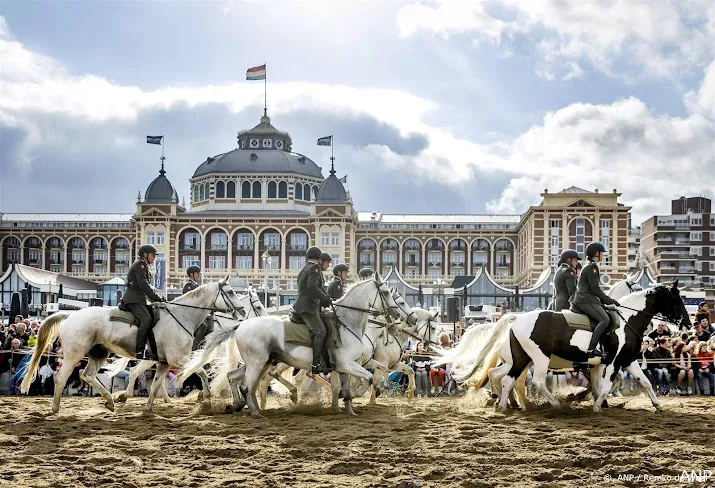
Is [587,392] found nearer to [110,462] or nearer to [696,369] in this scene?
[696,369]

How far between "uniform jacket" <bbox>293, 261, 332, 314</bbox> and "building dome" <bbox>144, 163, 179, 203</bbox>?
3836 inches

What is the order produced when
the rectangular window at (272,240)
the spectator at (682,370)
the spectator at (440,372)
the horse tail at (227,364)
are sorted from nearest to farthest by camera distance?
the horse tail at (227,364)
the spectator at (682,370)
the spectator at (440,372)
the rectangular window at (272,240)

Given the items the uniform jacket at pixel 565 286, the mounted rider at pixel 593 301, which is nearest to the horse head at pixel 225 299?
the uniform jacket at pixel 565 286

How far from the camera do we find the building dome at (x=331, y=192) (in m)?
112

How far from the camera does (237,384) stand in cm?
1672

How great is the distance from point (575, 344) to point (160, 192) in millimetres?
99073

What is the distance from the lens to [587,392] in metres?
18.2

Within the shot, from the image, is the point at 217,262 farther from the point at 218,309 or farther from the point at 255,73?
the point at 218,309

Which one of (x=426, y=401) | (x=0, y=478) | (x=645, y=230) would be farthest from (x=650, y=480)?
(x=645, y=230)

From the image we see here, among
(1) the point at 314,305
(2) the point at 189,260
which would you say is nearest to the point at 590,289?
(1) the point at 314,305

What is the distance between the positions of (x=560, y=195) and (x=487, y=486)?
9685cm

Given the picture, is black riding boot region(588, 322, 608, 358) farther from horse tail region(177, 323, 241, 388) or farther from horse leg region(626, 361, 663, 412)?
horse tail region(177, 323, 241, 388)

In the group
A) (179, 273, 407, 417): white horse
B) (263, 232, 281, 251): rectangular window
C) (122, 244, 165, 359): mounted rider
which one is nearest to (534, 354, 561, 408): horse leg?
(179, 273, 407, 417): white horse

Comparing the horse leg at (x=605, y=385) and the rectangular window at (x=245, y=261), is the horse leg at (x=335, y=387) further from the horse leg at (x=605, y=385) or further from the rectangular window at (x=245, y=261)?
the rectangular window at (x=245, y=261)
